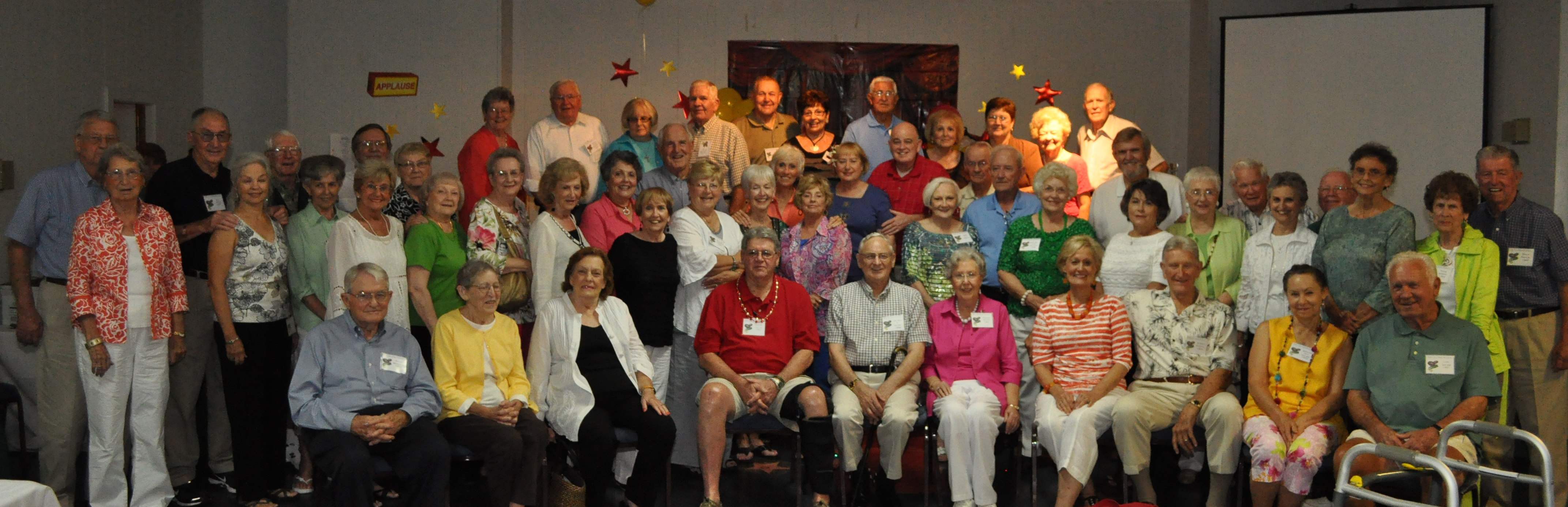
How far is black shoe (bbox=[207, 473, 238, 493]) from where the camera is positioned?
4.64m

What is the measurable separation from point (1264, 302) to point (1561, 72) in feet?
9.09

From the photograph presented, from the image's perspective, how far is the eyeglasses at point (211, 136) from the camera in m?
4.50

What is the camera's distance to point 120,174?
4043 millimetres

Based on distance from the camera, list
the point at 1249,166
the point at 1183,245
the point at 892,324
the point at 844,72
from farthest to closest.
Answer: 1. the point at 844,72
2. the point at 1249,166
3. the point at 892,324
4. the point at 1183,245

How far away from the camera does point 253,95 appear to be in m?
7.20

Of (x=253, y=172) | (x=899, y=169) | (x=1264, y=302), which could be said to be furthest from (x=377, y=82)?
(x=1264, y=302)

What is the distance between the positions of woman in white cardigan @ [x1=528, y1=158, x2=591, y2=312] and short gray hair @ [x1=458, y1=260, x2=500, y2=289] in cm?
44

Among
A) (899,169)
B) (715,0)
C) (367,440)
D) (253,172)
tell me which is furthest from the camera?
(715,0)

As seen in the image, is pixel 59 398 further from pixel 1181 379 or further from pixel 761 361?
pixel 1181 379

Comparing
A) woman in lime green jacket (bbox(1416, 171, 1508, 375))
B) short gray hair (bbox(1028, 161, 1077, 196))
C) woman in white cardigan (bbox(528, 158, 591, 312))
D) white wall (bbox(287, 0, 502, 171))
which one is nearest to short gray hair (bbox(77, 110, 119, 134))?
woman in white cardigan (bbox(528, 158, 591, 312))

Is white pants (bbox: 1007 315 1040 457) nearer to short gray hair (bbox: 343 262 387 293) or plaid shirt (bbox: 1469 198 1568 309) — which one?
plaid shirt (bbox: 1469 198 1568 309)

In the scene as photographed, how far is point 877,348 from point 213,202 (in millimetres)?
2747

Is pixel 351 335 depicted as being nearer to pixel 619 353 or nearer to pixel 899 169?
pixel 619 353

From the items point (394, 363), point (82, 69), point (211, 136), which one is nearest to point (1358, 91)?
point (394, 363)
